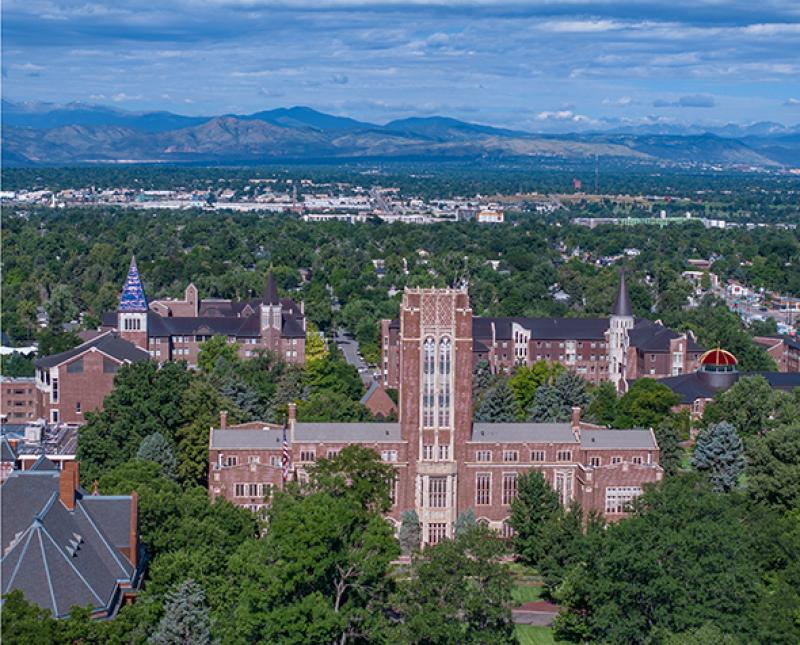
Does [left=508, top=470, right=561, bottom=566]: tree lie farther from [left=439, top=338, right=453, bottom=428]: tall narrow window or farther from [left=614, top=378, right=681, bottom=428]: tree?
[left=614, top=378, right=681, bottom=428]: tree

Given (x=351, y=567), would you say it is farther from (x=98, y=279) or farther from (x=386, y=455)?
(x=98, y=279)

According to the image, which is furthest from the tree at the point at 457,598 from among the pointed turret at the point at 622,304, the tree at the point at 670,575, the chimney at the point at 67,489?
the pointed turret at the point at 622,304

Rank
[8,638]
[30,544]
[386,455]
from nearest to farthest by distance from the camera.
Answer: [8,638]
[30,544]
[386,455]

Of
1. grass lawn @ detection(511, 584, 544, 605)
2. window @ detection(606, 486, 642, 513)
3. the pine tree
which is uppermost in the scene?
window @ detection(606, 486, 642, 513)

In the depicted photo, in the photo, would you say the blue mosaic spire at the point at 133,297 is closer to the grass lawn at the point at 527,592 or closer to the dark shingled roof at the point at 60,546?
the grass lawn at the point at 527,592

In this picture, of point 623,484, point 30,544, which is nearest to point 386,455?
point 623,484

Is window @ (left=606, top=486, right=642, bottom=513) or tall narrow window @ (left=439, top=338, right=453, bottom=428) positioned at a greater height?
tall narrow window @ (left=439, top=338, right=453, bottom=428)

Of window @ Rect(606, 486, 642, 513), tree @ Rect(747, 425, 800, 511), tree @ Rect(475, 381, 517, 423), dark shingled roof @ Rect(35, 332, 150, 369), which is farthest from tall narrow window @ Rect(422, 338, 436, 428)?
dark shingled roof @ Rect(35, 332, 150, 369)
